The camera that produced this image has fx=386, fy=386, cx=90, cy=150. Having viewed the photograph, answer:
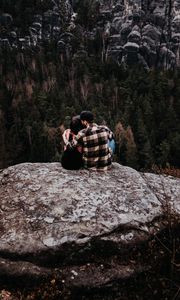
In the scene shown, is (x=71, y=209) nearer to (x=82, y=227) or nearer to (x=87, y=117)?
(x=82, y=227)

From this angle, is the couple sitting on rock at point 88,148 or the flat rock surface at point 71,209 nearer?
the flat rock surface at point 71,209

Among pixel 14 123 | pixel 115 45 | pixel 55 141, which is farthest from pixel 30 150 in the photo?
pixel 115 45

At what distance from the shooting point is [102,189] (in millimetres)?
7773

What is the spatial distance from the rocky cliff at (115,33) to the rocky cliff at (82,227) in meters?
168

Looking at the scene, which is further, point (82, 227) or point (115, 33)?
point (115, 33)

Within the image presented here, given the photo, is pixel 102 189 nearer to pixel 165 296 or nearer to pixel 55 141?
pixel 165 296

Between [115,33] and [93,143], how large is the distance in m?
185

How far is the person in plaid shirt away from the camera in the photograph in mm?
8430

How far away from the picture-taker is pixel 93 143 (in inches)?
335

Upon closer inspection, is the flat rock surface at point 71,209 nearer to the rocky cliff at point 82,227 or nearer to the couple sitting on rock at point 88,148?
the rocky cliff at point 82,227

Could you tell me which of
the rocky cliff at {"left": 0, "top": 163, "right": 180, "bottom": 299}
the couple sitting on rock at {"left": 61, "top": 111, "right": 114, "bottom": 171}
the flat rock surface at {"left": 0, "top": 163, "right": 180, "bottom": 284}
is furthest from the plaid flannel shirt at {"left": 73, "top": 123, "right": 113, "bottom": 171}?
the rocky cliff at {"left": 0, "top": 163, "right": 180, "bottom": 299}

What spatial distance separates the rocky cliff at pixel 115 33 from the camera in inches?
6900

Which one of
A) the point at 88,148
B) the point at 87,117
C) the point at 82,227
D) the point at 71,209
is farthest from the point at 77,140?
the point at 82,227

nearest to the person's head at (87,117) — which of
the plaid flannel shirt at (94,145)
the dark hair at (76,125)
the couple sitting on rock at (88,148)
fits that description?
the couple sitting on rock at (88,148)
